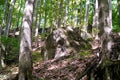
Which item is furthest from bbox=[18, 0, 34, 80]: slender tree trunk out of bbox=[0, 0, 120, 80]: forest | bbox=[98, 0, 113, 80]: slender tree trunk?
bbox=[98, 0, 113, 80]: slender tree trunk

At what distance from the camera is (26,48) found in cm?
775

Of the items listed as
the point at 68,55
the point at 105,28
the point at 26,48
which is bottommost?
the point at 68,55

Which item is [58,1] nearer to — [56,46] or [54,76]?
[56,46]

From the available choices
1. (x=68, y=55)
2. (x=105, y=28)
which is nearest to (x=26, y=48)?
(x=105, y=28)

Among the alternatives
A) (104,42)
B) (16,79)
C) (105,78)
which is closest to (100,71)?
(105,78)

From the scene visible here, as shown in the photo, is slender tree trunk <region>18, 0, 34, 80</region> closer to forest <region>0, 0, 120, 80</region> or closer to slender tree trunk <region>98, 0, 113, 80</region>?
forest <region>0, 0, 120, 80</region>

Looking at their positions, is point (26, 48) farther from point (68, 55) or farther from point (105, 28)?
point (68, 55)

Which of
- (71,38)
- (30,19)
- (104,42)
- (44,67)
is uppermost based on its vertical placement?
(30,19)

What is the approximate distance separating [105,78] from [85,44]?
835cm

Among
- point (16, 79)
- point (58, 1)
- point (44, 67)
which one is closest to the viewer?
point (16, 79)

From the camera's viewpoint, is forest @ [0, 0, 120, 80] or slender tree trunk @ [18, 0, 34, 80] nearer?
forest @ [0, 0, 120, 80]

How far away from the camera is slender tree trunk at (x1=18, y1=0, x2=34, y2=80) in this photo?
24.7ft

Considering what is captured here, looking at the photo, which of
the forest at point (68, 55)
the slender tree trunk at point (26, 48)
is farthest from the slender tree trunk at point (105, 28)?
the slender tree trunk at point (26, 48)

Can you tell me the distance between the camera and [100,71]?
5828 millimetres
